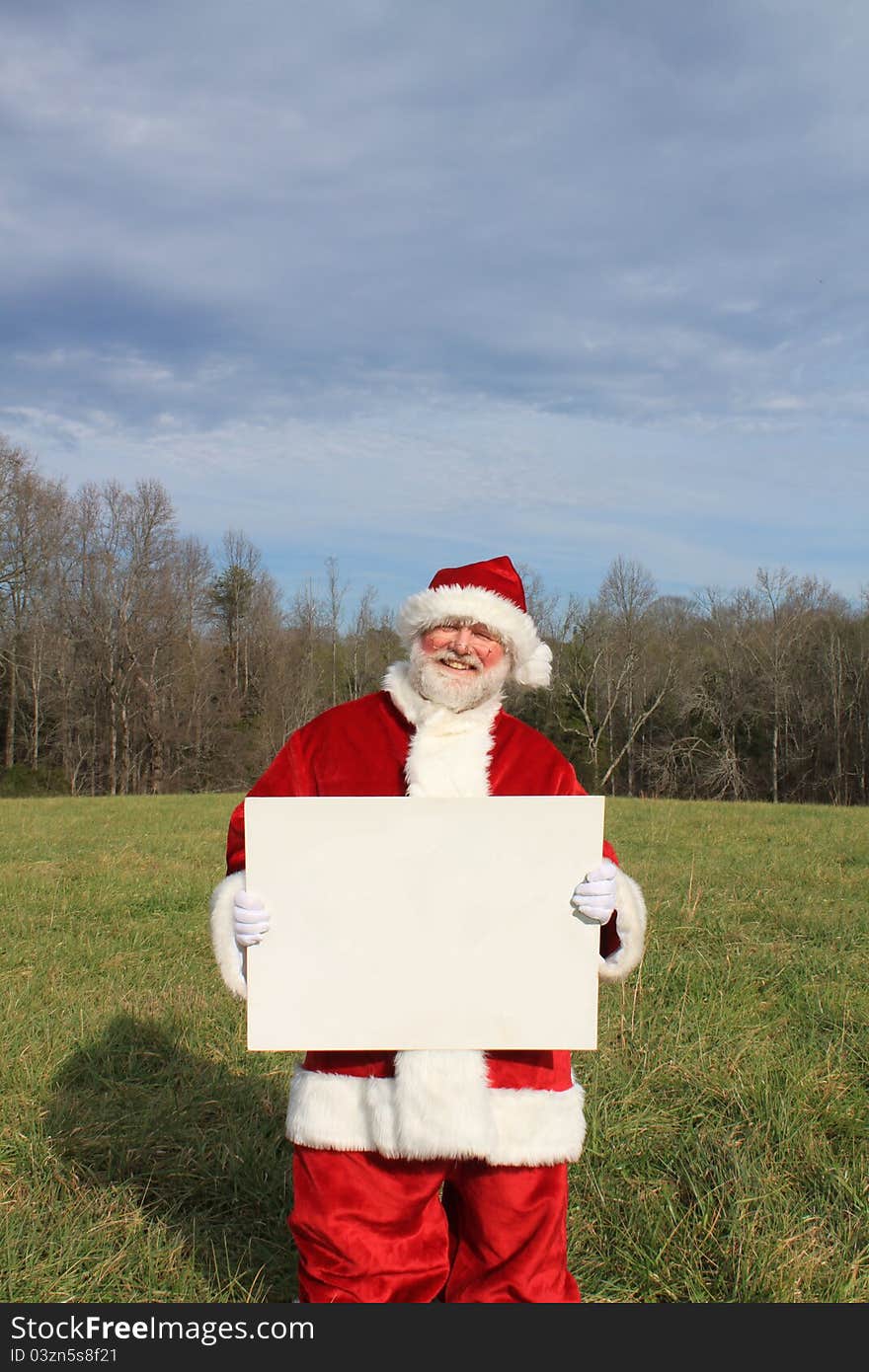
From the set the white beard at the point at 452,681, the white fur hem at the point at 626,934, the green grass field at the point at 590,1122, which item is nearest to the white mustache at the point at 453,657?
the white beard at the point at 452,681

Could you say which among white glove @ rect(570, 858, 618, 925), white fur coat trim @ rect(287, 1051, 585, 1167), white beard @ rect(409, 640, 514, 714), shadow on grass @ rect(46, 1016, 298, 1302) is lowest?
shadow on grass @ rect(46, 1016, 298, 1302)

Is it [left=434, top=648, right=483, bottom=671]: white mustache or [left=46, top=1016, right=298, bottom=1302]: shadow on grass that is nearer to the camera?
[left=434, top=648, right=483, bottom=671]: white mustache

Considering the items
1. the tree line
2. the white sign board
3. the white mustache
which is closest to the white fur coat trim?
the white sign board

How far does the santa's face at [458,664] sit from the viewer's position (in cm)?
282

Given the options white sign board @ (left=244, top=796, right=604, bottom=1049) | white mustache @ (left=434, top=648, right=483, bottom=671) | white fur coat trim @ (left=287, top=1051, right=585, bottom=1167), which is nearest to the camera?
white sign board @ (left=244, top=796, right=604, bottom=1049)

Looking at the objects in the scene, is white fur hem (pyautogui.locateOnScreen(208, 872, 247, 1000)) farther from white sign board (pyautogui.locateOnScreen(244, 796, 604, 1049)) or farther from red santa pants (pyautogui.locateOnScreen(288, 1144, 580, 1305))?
red santa pants (pyautogui.locateOnScreen(288, 1144, 580, 1305))

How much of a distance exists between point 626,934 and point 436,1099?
675 millimetres

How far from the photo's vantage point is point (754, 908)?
764 cm

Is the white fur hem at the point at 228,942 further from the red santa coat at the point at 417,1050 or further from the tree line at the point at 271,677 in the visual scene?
the tree line at the point at 271,677

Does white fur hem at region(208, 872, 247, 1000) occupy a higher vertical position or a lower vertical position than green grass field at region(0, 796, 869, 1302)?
higher

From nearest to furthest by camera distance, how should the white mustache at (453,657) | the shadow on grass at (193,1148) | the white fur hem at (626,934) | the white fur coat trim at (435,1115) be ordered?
the white fur coat trim at (435,1115) < the white fur hem at (626,934) < the white mustache at (453,657) < the shadow on grass at (193,1148)

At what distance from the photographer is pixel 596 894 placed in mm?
2371

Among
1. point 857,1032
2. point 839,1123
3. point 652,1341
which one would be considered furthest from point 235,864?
point 857,1032

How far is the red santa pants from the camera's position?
2576mm
